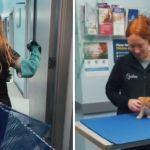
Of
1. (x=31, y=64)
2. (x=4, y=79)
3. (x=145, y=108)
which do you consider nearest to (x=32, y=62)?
(x=31, y=64)

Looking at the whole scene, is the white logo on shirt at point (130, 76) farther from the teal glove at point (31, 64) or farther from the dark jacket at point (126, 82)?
the teal glove at point (31, 64)

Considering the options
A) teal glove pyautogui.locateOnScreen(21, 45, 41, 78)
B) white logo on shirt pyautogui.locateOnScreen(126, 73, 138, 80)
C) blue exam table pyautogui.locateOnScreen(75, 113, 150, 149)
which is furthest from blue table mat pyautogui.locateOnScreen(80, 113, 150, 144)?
teal glove pyautogui.locateOnScreen(21, 45, 41, 78)

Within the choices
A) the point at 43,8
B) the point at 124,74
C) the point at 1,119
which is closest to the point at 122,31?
the point at 124,74

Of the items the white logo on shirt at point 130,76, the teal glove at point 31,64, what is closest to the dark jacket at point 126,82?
the white logo on shirt at point 130,76

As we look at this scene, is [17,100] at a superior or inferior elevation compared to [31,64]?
inferior

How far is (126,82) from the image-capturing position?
4.00ft

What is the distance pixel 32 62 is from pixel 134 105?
1.53ft

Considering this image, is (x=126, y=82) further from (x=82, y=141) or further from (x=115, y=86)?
(x=82, y=141)

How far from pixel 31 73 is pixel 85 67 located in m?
0.25

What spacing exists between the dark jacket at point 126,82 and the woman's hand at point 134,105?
0.07 feet

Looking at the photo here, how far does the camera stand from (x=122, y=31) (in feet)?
4.12

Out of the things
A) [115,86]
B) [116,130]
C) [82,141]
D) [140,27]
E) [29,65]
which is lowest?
[82,141]

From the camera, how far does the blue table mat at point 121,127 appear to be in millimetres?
951

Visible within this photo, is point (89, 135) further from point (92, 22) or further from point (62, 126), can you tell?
point (92, 22)
